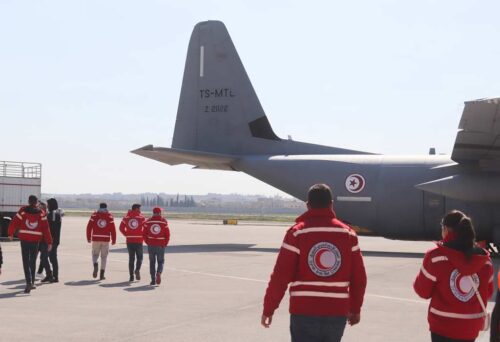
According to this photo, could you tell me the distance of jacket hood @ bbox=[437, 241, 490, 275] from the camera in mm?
5426

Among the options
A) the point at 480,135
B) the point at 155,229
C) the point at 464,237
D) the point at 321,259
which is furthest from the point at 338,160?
the point at 321,259

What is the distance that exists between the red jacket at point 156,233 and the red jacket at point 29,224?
2.24m

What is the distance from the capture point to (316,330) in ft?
17.2

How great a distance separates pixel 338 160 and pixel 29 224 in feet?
42.3

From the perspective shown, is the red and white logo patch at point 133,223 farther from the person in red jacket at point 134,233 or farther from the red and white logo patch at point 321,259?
the red and white logo patch at point 321,259

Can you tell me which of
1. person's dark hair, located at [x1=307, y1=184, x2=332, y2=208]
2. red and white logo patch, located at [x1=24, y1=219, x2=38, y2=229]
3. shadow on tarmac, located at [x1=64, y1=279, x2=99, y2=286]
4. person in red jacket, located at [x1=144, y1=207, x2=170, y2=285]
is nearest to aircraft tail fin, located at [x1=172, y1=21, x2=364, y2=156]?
person in red jacket, located at [x1=144, y1=207, x2=170, y2=285]

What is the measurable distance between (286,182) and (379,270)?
742 cm

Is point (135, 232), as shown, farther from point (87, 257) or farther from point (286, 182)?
point (286, 182)

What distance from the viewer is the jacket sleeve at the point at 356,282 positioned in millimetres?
5477

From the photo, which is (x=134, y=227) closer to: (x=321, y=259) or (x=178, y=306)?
(x=178, y=306)

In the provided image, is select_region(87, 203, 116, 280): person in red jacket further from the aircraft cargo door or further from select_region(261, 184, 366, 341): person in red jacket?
the aircraft cargo door

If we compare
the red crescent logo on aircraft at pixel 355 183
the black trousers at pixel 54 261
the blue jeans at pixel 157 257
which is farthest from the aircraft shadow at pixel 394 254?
the black trousers at pixel 54 261

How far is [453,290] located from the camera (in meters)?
5.43

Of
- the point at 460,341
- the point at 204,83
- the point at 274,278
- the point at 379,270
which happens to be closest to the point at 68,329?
the point at 274,278
